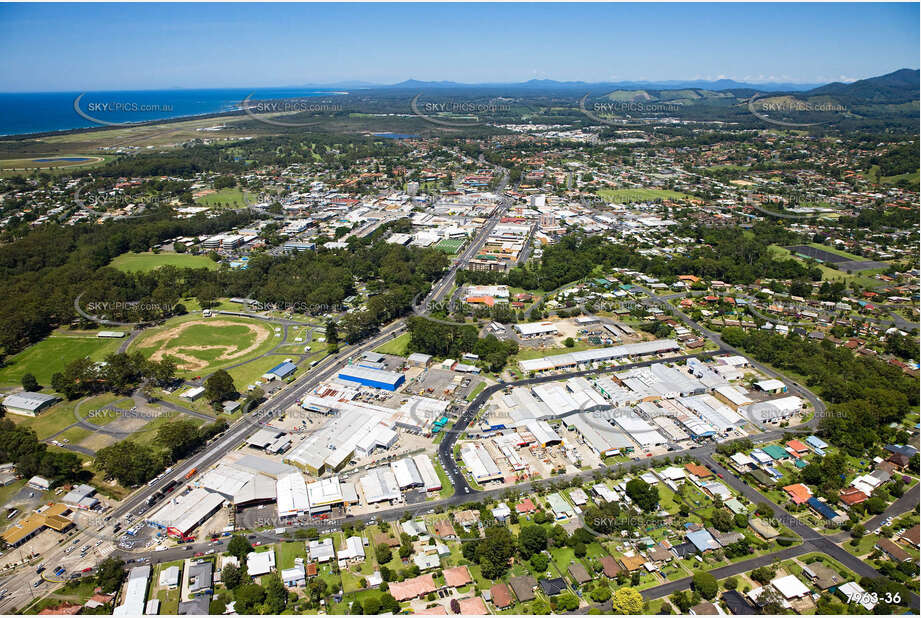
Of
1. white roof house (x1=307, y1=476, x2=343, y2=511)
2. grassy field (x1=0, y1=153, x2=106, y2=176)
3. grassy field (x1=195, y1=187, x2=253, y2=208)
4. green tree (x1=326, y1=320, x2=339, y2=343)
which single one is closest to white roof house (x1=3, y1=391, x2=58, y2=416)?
green tree (x1=326, y1=320, x2=339, y2=343)

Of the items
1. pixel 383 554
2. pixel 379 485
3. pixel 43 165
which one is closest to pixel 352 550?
pixel 383 554

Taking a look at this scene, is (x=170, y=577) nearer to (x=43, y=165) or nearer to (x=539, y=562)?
(x=539, y=562)

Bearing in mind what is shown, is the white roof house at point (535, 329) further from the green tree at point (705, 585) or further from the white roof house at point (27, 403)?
the white roof house at point (27, 403)

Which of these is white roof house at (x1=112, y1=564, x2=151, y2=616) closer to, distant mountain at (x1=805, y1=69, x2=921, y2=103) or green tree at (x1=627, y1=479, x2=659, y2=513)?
green tree at (x1=627, y1=479, x2=659, y2=513)

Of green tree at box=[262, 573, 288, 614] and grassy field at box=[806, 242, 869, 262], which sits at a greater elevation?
grassy field at box=[806, 242, 869, 262]

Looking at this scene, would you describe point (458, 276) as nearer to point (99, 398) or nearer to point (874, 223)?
point (99, 398)

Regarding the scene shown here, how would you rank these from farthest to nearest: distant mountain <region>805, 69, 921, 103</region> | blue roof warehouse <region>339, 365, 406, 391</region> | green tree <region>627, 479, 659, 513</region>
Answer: distant mountain <region>805, 69, 921, 103</region> < blue roof warehouse <region>339, 365, 406, 391</region> < green tree <region>627, 479, 659, 513</region>

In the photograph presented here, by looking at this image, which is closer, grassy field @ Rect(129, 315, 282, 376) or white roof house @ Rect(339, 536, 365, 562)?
white roof house @ Rect(339, 536, 365, 562)
